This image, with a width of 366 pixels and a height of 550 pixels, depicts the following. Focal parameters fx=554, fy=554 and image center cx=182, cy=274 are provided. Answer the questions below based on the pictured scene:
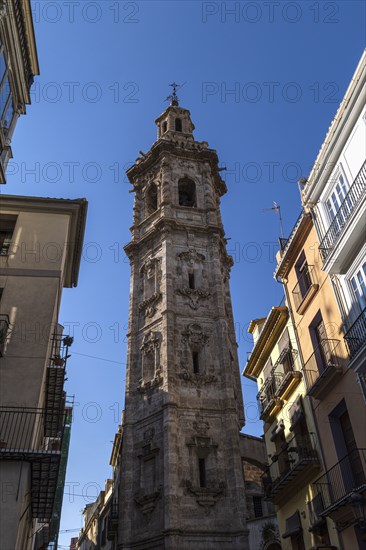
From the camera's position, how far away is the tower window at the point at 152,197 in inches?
1524

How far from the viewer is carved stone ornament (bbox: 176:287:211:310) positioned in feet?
104

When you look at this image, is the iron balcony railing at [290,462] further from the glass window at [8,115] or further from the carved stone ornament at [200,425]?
the glass window at [8,115]

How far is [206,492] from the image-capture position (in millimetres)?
25031

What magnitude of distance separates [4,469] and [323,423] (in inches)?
336

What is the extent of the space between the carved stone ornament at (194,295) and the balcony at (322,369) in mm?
14991

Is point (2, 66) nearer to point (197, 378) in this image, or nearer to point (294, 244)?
point (294, 244)

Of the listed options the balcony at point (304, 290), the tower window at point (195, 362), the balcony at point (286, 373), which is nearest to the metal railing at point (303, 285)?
the balcony at point (304, 290)

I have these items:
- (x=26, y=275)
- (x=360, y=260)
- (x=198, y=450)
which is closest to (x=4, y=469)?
(x=26, y=275)

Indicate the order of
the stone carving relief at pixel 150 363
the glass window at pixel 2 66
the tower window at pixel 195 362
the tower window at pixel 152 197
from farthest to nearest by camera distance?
the tower window at pixel 152 197
the tower window at pixel 195 362
the stone carving relief at pixel 150 363
the glass window at pixel 2 66

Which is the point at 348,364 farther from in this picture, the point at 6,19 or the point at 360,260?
the point at 6,19

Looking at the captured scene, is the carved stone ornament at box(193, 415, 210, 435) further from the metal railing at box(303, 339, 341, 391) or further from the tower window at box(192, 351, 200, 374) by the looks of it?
the metal railing at box(303, 339, 341, 391)

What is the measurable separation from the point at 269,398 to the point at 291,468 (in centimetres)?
413

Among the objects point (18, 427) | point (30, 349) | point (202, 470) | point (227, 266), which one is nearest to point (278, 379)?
point (202, 470)

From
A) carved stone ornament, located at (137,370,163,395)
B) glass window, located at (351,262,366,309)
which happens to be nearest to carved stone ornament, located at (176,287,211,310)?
carved stone ornament, located at (137,370,163,395)
